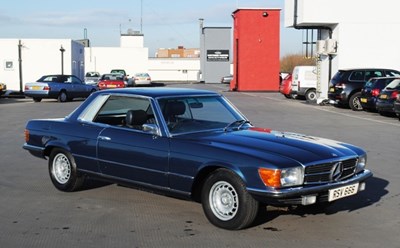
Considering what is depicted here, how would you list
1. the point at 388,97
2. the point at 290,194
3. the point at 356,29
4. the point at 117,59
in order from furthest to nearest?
1. the point at 117,59
2. the point at 356,29
3. the point at 388,97
4. the point at 290,194

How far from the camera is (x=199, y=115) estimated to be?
6.59 m

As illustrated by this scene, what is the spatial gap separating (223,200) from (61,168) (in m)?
2.74

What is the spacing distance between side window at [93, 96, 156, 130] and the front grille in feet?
6.77

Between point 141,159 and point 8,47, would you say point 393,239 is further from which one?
point 8,47

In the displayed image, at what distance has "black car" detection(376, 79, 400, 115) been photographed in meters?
18.2

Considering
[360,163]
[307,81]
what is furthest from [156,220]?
[307,81]

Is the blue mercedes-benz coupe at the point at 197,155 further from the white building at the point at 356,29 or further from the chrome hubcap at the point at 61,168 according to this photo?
the white building at the point at 356,29

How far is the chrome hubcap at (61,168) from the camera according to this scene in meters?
7.12

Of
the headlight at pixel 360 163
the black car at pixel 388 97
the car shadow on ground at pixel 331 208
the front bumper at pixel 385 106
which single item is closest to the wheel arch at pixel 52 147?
the car shadow on ground at pixel 331 208

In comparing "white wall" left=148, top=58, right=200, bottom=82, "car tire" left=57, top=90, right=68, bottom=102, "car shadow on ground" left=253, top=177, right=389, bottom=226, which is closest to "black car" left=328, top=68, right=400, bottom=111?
"car tire" left=57, top=90, right=68, bottom=102

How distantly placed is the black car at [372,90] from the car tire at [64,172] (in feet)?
50.7

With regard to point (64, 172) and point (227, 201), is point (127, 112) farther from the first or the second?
point (227, 201)

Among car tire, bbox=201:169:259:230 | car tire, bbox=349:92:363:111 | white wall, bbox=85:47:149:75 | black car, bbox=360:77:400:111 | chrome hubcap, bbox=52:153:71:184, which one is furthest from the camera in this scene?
white wall, bbox=85:47:149:75

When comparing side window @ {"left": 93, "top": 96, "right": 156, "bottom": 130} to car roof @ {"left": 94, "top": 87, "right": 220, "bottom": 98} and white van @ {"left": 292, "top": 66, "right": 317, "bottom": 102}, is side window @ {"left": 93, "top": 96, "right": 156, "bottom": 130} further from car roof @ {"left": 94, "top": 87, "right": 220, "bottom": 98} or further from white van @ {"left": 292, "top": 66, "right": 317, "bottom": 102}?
white van @ {"left": 292, "top": 66, "right": 317, "bottom": 102}
